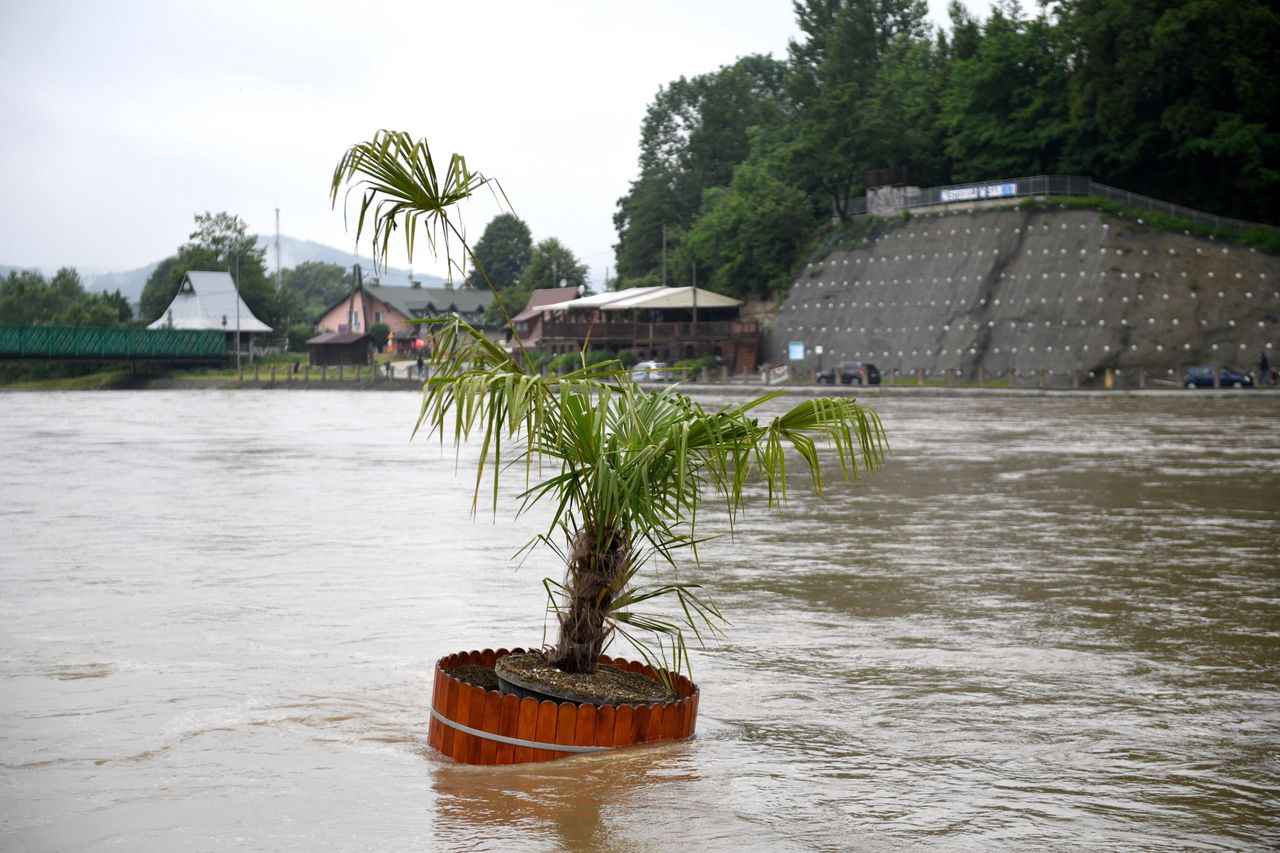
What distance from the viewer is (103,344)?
9444 cm

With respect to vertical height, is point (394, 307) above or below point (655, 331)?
above

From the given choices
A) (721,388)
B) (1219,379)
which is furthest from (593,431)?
(721,388)

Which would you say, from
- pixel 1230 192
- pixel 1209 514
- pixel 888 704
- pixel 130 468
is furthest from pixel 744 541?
pixel 1230 192

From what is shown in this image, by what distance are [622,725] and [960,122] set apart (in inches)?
3127

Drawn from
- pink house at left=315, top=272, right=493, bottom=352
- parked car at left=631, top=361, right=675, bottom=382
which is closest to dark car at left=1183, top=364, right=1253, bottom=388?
parked car at left=631, top=361, right=675, bottom=382

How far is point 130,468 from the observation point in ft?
84.8

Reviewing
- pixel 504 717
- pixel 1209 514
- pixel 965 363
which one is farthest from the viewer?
pixel 965 363

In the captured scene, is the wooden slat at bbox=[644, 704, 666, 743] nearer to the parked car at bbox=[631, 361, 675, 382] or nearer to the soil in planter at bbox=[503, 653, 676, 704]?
the soil in planter at bbox=[503, 653, 676, 704]

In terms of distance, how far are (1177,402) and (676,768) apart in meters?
46.5

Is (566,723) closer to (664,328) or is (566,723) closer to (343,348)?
(664,328)

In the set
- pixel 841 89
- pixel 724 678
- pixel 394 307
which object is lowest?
pixel 724 678

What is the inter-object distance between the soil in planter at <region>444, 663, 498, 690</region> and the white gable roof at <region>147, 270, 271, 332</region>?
109212 mm

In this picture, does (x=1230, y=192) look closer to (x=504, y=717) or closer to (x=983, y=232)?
(x=983, y=232)

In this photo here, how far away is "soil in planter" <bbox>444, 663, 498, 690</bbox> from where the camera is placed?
281 inches
